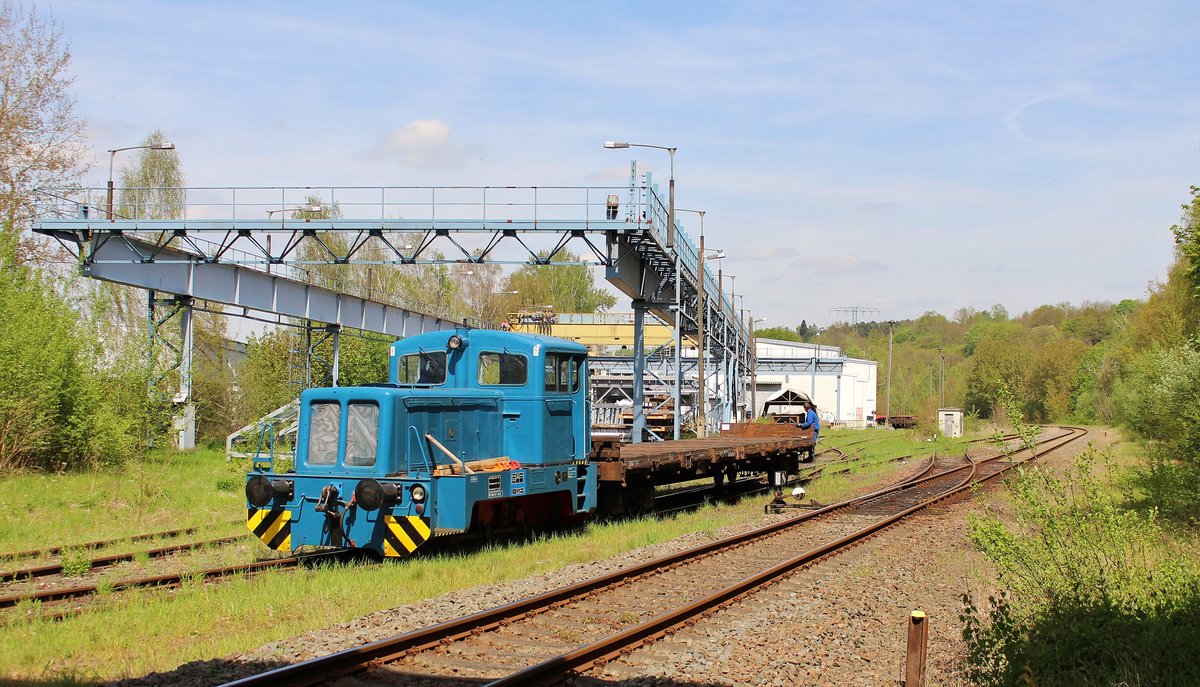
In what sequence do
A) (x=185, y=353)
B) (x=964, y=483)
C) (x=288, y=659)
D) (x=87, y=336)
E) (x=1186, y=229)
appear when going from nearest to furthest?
(x=288, y=659), (x=1186, y=229), (x=87, y=336), (x=964, y=483), (x=185, y=353)

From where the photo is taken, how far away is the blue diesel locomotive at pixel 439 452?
36.9 feet

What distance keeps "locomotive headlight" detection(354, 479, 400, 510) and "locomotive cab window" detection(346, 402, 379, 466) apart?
1.98 ft

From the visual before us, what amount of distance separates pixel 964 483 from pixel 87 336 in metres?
21.5

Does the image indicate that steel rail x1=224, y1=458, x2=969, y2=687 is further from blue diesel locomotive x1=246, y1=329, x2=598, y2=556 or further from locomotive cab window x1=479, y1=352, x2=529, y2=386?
locomotive cab window x1=479, y1=352, x2=529, y2=386

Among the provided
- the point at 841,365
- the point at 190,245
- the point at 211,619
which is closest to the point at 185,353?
the point at 190,245

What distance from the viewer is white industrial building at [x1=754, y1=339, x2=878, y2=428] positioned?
72438mm

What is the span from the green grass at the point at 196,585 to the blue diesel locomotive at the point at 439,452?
0.49 meters

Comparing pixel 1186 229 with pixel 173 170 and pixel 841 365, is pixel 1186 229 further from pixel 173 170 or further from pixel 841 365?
pixel 841 365

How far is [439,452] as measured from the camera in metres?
12.4

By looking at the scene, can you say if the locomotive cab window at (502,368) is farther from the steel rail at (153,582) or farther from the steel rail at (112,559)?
the steel rail at (112,559)

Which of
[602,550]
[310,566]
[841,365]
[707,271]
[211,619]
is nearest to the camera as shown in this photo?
[211,619]

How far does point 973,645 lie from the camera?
709 cm

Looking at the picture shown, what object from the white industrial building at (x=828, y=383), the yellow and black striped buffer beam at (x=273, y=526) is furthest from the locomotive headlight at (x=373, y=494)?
the white industrial building at (x=828, y=383)

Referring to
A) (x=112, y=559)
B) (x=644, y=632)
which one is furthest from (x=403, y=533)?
(x=644, y=632)
